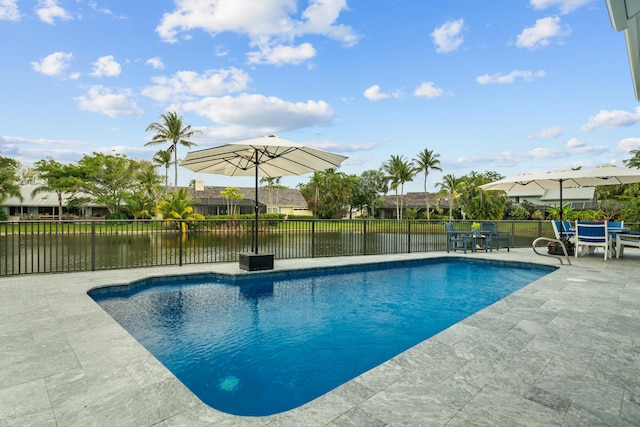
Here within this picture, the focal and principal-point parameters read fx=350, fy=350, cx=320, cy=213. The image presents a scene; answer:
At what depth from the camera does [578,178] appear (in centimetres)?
930

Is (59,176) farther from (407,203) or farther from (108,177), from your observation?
(407,203)

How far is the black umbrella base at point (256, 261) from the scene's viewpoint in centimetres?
669

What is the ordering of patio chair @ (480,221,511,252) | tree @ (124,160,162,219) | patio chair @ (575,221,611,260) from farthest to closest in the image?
1. tree @ (124,160,162,219)
2. patio chair @ (480,221,511,252)
3. patio chair @ (575,221,611,260)

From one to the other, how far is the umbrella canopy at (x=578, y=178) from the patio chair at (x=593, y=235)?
1201mm

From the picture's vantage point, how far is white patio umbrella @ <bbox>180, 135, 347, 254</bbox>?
625cm

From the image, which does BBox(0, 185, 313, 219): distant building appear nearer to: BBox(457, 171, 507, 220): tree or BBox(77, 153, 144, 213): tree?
BBox(77, 153, 144, 213): tree

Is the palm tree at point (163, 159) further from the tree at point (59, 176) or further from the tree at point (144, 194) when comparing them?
the tree at point (59, 176)

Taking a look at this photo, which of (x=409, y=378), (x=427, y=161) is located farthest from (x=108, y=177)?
(x=409, y=378)

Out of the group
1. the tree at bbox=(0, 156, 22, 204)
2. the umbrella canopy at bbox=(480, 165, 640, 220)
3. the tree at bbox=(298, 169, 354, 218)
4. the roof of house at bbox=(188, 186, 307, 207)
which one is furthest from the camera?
the roof of house at bbox=(188, 186, 307, 207)

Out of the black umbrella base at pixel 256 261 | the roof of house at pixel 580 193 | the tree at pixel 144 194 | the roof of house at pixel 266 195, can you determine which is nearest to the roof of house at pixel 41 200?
the tree at pixel 144 194

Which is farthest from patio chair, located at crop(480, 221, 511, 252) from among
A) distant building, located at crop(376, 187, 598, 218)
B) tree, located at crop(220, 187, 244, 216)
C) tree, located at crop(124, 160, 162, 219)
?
tree, located at crop(124, 160, 162, 219)

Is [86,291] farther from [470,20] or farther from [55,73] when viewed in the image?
[55,73]

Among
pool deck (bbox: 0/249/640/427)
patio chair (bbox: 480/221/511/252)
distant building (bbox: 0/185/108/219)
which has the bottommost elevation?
pool deck (bbox: 0/249/640/427)

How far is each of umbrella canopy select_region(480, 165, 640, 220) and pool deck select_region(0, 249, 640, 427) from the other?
572 centimetres
